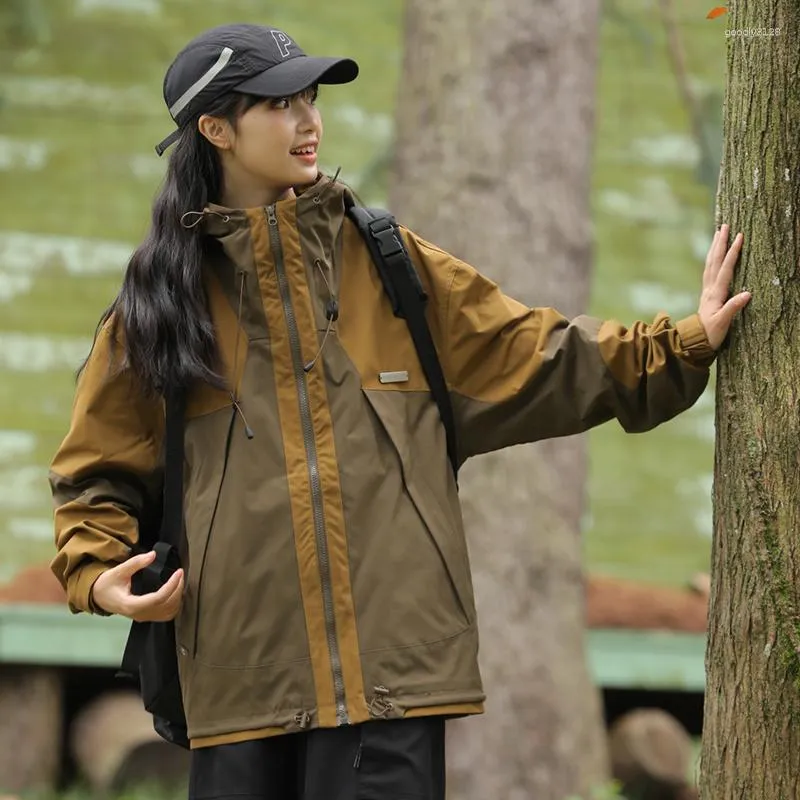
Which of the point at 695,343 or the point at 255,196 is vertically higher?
the point at 255,196

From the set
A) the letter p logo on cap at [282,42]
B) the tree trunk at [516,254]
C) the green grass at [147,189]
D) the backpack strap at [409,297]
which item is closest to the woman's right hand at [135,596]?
the backpack strap at [409,297]

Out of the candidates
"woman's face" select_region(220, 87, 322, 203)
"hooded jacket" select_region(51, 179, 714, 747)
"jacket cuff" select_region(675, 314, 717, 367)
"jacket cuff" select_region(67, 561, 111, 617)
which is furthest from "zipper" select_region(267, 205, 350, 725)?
"jacket cuff" select_region(675, 314, 717, 367)

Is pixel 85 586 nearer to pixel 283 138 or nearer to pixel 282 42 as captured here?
pixel 283 138

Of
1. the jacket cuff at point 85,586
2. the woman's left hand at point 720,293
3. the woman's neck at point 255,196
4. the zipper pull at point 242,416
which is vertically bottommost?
the jacket cuff at point 85,586

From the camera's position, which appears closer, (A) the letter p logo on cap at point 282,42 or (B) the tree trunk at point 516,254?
(A) the letter p logo on cap at point 282,42

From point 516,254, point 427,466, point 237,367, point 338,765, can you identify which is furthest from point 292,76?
point 516,254

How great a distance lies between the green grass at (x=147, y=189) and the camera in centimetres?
659

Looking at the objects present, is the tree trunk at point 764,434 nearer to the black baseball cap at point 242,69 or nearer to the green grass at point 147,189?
the black baseball cap at point 242,69

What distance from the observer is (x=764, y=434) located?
282cm

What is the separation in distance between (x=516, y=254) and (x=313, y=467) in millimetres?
3317

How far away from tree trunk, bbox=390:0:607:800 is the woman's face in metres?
3.01

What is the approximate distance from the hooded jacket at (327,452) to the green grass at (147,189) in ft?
12.1

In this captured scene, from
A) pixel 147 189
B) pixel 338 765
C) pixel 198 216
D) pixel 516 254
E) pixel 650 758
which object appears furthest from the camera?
pixel 147 189

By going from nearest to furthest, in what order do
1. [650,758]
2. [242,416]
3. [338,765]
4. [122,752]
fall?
1. [338,765]
2. [242,416]
3. [122,752]
4. [650,758]
